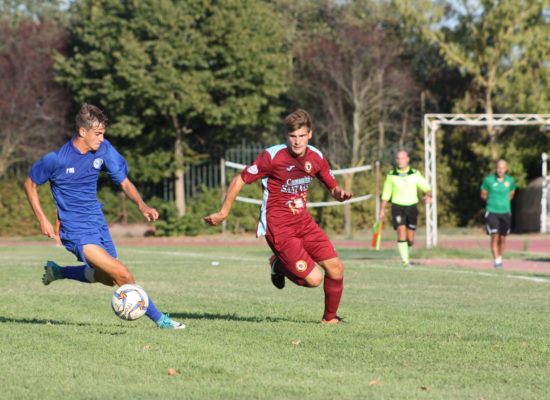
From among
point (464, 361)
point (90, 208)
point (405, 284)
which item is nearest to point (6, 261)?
point (405, 284)

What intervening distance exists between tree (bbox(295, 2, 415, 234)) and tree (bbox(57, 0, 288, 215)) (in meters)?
2.19

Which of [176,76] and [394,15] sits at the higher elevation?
[394,15]

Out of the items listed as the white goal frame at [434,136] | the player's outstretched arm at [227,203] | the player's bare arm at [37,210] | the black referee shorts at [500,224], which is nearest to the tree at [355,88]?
the white goal frame at [434,136]

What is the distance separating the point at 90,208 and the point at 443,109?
104 feet

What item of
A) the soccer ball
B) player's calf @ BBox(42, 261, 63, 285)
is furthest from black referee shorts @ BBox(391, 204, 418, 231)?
the soccer ball

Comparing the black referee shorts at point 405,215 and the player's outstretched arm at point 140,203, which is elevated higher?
the player's outstretched arm at point 140,203

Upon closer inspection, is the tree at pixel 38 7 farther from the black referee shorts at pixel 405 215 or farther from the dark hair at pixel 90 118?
the dark hair at pixel 90 118

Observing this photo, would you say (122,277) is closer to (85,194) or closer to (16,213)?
(85,194)

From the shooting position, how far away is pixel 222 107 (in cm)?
3425

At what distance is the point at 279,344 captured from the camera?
25.5ft

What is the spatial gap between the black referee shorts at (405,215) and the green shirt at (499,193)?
67.5 inches

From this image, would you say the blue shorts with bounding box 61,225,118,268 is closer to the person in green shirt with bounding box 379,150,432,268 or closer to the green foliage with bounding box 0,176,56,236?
the person in green shirt with bounding box 379,150,432,268

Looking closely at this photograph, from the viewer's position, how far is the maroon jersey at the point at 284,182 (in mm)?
8820

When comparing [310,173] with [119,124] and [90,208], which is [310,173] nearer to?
[90,208]
